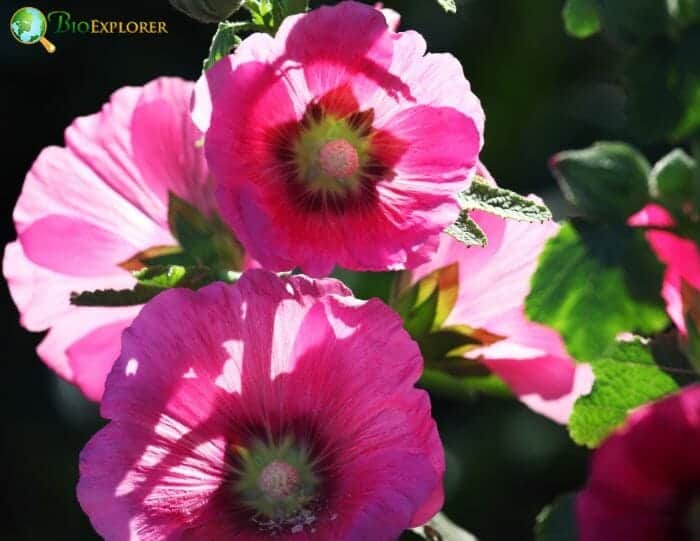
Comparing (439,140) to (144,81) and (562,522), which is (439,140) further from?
(144,81)

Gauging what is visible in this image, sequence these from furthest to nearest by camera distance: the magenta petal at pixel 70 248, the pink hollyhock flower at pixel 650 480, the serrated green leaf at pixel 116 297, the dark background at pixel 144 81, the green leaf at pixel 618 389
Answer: the dark background at pixel 144 81, the magenta petal at pixel 70 248, the serrated green leaf at pixel 116 297, the green leaf at pixel 618 389, the pink hollyhock flower at pixel 650 480

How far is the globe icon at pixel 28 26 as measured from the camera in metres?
0.90

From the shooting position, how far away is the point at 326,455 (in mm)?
629

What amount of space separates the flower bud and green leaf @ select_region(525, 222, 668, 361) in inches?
8.4

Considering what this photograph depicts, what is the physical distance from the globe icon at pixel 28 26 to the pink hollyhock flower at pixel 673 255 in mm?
505

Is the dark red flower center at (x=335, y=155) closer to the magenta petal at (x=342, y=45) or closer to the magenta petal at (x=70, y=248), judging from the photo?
the magenta petal at (x=342, y=45)

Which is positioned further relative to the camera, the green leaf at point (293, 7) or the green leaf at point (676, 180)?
the green leaf at point (293, 7)

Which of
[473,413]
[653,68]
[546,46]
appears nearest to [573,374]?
[653,68]

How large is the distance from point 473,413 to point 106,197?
759 millimetres

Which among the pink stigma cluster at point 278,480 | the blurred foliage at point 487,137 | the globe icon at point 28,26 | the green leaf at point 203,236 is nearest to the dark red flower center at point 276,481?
the pink stigma cluster at point 278,480

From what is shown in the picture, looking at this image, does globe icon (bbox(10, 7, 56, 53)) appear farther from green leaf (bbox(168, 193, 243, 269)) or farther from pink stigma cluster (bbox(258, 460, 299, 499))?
pink stigma cluster (bbox(258, 460, 299, 499))

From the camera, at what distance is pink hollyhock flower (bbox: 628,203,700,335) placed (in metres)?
0.50

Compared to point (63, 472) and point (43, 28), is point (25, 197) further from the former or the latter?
point (63, 472)

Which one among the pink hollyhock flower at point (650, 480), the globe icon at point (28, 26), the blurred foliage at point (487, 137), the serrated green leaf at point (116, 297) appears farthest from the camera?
the blurred foliage at point (487, 137)
